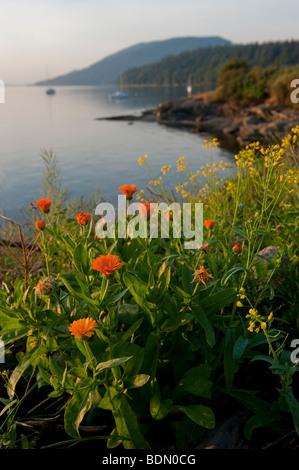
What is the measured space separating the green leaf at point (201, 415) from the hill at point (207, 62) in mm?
76319

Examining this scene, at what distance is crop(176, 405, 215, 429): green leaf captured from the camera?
1.57 m

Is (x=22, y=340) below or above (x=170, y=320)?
below

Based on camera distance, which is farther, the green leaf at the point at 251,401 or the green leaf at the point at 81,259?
the green leaf at the point at 81,259

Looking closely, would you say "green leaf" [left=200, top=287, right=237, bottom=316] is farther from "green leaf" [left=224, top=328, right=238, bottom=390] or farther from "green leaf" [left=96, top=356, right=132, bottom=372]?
"green leaf" [left=96, top=356, right=132, bottom=372]

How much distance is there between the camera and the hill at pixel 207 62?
81.8 meters

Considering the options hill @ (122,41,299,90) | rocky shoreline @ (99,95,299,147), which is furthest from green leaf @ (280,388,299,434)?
hill @ (122,41,299,90)

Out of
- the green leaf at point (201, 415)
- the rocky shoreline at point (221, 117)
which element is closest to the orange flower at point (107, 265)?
the green leaf at point (201, 415)

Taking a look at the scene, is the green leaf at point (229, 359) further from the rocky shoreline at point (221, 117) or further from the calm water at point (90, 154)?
the rocky shoreline at point (221, 117)

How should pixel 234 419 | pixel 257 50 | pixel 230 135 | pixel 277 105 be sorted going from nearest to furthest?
pixel 234 419 → pixel 230 135 → pixel 277 105 → pixel 257 50

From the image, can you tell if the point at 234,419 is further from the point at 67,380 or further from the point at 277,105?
the point at 277,105

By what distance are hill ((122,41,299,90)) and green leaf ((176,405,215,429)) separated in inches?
3005
